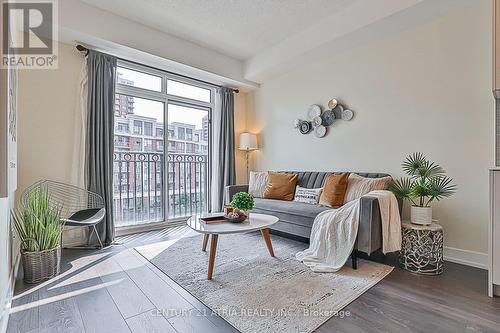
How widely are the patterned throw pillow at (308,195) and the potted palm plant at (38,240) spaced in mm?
2692

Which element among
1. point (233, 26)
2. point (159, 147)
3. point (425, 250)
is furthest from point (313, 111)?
point (159, 147)

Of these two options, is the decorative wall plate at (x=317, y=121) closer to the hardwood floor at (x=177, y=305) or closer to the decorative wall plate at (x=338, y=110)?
the decorative wall plate at (x=338, y=110)

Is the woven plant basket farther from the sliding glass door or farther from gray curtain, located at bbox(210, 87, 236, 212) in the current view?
gray curtain, located at bbox(210, 87, 236, 212)

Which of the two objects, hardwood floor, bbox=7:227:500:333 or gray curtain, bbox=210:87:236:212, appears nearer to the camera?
hardwood floor, bbox=7:227:500:333

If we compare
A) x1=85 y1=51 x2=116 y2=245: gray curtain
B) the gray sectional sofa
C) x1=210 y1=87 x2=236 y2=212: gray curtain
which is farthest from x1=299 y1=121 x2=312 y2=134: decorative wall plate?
x1=85 y1=51 x2=116 y2=245: gray curtain

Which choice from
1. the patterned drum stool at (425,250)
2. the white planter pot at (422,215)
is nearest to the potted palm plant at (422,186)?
the white planter pot at (422,215)

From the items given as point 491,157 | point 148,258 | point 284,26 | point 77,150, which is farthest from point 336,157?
point 77,150

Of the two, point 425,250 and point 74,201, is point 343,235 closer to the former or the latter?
point 425,250

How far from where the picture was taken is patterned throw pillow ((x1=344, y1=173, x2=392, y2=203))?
2770 mm

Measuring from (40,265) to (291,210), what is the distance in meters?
2.46

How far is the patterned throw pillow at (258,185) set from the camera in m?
3.86

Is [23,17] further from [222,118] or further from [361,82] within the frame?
[361,82]

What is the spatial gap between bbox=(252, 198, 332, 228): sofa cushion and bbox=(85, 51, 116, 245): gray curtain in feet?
6.37

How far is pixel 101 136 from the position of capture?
314 centimetres
